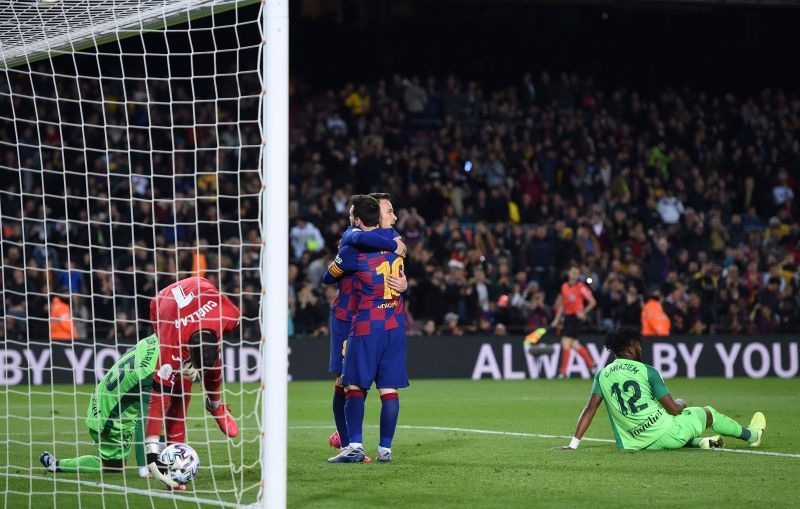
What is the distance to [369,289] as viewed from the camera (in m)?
9.10

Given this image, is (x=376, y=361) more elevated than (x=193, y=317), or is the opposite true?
(x=193, y=317)

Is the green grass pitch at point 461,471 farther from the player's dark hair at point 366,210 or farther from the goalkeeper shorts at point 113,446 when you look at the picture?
the player's dark hair at point 366,210

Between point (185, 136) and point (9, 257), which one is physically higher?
point (185, 136)

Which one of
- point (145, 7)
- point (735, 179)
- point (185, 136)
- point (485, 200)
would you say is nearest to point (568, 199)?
point (485, 200)

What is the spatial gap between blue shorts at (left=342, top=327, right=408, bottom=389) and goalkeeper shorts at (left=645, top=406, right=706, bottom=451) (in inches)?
89.7

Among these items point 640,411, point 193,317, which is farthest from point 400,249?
point 640,411

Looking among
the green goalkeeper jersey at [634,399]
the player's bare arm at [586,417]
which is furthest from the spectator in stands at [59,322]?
the green goalkeeper jersey at [634,399]

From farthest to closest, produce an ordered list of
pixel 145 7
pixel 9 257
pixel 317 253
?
pixel 317 253, pixel 9 257, pixel 145 7

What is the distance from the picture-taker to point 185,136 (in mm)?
25156

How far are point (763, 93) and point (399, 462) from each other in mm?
23683

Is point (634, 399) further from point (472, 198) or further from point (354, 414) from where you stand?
point (472, 198)

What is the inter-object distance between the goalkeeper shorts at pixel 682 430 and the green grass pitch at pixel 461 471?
0.17m

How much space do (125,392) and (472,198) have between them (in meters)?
17.8

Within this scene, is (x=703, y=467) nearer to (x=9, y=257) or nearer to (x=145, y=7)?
(x=145, y=7)
